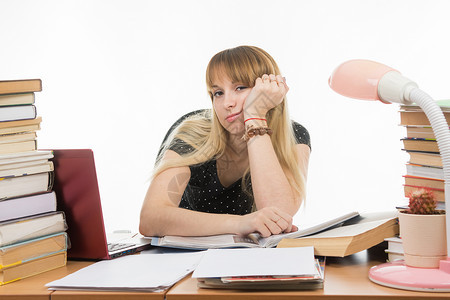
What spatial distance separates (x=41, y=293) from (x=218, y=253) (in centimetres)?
32

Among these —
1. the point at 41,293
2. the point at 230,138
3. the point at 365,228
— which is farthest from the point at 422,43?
the point at 41,293

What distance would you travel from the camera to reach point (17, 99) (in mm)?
1062

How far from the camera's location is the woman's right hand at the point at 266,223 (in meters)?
1.16

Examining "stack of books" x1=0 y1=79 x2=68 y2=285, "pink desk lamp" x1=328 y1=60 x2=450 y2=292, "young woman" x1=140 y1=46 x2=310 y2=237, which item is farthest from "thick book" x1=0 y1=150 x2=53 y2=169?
"pink desk lamp" x1=328 y1=60 x2=450 y2=292

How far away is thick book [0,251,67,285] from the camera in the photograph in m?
0.95

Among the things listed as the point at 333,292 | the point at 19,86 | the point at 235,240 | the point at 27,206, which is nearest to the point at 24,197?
the point at 27,206

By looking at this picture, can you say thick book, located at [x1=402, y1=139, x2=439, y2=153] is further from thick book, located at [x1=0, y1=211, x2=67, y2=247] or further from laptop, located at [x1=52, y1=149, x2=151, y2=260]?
thick book, located at [x1=0, y1=211, x2=67, y2=247]

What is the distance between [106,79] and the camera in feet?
12.1

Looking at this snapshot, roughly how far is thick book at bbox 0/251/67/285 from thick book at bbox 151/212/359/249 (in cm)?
21

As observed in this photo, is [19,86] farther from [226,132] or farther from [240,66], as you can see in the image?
[226,132]

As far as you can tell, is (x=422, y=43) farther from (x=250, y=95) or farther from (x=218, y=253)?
(x=218, y=253)

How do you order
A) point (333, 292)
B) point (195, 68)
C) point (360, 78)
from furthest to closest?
1. point (195, 68)
2. point (360, 78)
3. point (333, 292)

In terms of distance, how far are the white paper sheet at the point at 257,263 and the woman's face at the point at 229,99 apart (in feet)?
2.44

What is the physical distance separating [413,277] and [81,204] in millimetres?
679
